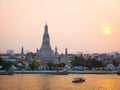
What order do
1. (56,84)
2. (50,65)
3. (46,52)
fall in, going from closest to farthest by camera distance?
(56,84) < (50,65) < (46,52)

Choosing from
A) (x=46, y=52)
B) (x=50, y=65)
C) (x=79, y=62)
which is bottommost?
(x=50, y=65)

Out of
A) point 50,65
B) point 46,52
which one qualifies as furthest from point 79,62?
point 46,52

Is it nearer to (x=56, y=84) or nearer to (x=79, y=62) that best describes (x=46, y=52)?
(x=79, y=62)

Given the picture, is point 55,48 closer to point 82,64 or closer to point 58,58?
point 58,58

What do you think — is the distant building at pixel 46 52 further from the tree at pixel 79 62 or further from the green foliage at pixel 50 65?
the tree at pixel 79 62

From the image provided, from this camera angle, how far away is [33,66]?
58.4m

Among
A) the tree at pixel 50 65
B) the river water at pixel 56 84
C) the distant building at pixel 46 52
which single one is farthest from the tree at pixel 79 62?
the river water at pixel 56 84

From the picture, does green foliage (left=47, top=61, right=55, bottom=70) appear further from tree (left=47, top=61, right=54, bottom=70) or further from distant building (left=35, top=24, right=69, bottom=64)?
distant building (left=35, top=24, right=69, bottom=64)

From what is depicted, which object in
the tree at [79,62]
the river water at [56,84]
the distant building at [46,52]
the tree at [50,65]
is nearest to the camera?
the river water at [56,84]

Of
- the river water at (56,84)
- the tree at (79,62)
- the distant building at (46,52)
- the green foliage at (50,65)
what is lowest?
the river water at (56,84)

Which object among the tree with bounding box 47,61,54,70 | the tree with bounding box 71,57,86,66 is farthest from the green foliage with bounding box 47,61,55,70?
the tree with bounding box 71,57,86,66

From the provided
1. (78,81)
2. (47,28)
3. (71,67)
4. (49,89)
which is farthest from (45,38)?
(49,89)

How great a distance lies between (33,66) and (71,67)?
703 cm

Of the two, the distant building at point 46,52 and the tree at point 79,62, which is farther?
the distant building at point 46,52
